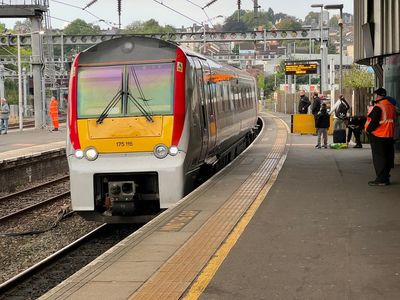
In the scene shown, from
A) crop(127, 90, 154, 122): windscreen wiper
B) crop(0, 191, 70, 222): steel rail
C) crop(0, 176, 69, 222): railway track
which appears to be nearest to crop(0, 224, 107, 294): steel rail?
crop(127, 90, 154, 122): windscreen wiper

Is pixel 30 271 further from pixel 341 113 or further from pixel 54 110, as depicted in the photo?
pixel 54 110

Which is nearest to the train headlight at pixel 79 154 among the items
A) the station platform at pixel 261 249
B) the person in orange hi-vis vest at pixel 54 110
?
the station platform at pixel 261 249

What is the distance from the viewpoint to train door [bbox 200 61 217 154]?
12.1 meters

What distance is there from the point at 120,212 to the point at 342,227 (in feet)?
11.5

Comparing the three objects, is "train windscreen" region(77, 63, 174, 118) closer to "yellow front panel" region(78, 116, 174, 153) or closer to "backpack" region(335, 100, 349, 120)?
"yellow front panel" region(78, 116, 174, 153)

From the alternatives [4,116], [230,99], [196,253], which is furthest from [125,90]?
[4,116]

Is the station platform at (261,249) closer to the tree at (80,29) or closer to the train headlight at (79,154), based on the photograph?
the train headlight at (79,154)

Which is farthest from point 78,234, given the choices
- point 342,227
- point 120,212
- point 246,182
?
point 342,227

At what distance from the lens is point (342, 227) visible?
7715mm

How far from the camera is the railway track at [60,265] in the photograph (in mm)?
7898

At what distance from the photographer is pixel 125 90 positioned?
1013cm

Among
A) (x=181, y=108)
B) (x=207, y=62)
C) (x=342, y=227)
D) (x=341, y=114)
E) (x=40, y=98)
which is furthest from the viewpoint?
(x=40, y=98)

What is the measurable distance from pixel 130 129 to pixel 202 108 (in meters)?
1.98

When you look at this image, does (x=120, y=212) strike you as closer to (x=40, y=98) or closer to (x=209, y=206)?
(x=209, y=206)
